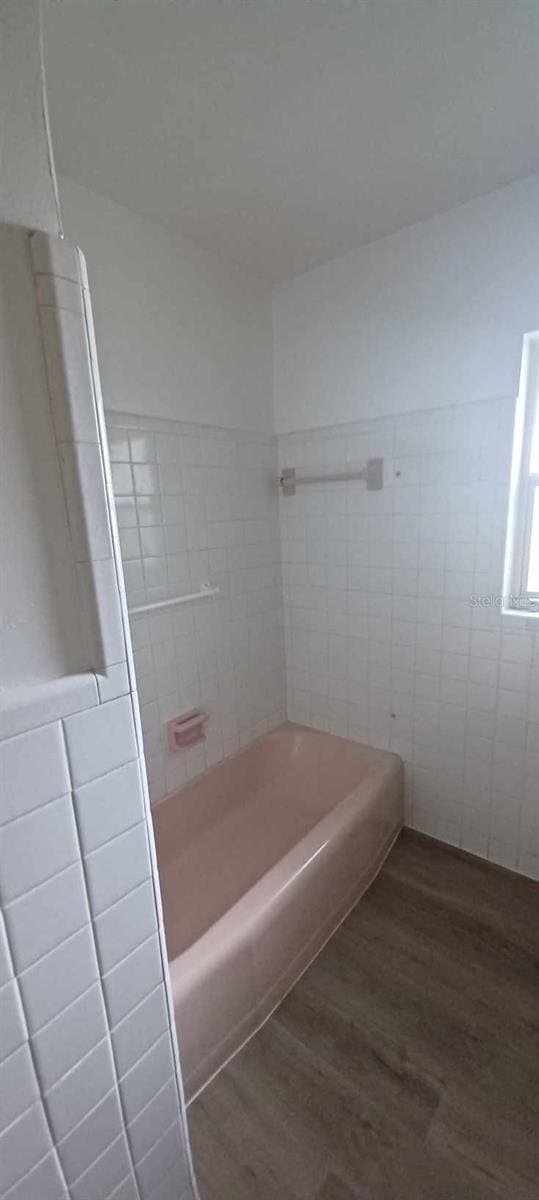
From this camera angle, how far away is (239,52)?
0.98m

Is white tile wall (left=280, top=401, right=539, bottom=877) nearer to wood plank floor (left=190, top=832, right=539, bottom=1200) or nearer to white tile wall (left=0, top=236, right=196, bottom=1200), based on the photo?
wood plank floor (left=190, top=832, right=539, bottom=1200)

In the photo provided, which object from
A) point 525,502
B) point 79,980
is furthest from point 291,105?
point 79,980

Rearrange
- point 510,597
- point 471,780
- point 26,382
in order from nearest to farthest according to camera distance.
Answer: point 26,382, point 510,597, point 471,780

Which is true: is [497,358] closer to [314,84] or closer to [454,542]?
[454,542]

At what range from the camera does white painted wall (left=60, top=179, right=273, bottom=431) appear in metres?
1.40

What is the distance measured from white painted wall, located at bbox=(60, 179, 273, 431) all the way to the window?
1059 mm

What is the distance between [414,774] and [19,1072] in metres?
1.75

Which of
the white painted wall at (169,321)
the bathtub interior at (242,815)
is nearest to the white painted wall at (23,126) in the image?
the white painted wall at (169,321)

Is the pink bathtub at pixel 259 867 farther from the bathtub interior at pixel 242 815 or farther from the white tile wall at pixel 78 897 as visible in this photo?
the white tile wall at pixel 78 897

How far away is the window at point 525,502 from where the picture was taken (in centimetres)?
155

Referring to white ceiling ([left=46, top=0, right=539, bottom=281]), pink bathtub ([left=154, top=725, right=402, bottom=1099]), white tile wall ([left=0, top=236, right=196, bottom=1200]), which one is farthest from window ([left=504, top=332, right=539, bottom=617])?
white tile wall ([left=0, top=236, right=196, bottom=1200])

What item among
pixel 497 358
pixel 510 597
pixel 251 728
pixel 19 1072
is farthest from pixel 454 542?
pixel 19 1072

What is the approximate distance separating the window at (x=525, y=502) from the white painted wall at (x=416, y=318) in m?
0.10

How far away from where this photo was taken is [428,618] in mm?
1848
